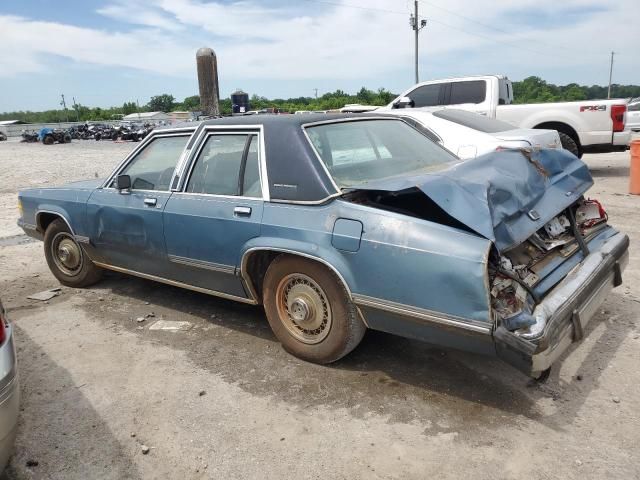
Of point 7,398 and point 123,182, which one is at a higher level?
point 123,182

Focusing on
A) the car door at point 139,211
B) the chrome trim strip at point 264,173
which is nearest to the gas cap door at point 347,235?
the chrome trim strip at point 264,173

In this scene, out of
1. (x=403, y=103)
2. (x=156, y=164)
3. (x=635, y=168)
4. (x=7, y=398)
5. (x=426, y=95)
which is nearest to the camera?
(x=7, y=398)

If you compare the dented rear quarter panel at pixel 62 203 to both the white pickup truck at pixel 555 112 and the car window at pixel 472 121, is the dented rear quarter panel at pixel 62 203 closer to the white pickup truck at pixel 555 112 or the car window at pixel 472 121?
the car window at pixel 472 121

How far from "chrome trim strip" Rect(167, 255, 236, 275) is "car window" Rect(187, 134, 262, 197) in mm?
520

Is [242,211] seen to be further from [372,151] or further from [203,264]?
[372,151]

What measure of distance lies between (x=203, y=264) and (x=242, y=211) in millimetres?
581

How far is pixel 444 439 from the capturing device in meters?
2.76

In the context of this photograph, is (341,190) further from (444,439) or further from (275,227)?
(444,439)

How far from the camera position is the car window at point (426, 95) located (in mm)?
10990

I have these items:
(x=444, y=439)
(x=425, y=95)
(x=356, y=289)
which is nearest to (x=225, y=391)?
(x=356, y=289)

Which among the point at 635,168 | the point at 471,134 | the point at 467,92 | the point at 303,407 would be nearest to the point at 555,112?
the point at 467,92

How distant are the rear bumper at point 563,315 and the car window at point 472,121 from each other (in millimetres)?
3603

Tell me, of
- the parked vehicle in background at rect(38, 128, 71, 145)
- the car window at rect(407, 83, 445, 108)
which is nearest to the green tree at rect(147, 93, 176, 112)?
the parked vehicle in background at rect(38, 128, 71, 145)

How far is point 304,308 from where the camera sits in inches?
137
